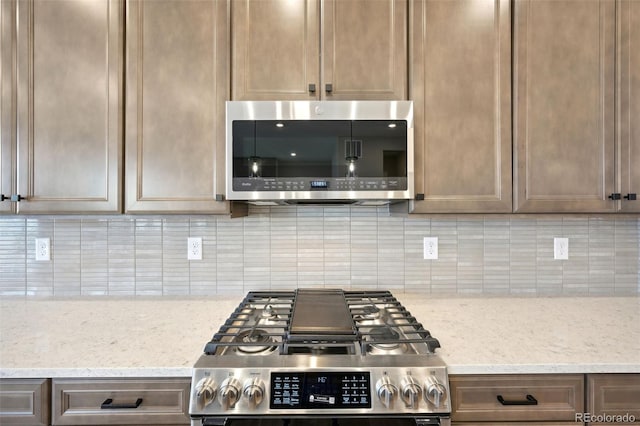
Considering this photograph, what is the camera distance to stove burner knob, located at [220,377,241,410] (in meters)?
0.94

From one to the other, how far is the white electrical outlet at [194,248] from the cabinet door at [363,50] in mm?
955

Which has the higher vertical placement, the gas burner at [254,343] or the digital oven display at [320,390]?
the gas burner at [254,343]

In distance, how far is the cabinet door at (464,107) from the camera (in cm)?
143

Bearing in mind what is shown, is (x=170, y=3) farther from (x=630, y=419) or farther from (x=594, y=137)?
(x=630, y=419)

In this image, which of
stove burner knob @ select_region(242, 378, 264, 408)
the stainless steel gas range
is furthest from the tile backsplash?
stove burner knob @ select_region(242, 378, 264, 408)

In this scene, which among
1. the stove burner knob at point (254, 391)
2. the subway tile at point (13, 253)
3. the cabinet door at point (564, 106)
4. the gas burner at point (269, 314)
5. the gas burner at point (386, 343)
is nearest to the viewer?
the stove burner knob at point (254, 391)

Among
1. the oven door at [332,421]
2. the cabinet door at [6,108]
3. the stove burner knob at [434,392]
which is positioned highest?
the cabinet door at [6,108]

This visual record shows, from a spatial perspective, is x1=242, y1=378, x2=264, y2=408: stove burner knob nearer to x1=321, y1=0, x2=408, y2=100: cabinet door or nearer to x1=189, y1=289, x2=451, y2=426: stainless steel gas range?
x1=189, y1=289, x2=451, y2=426: stainless steel gas range

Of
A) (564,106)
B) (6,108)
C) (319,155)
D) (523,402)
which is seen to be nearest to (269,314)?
(319,155)

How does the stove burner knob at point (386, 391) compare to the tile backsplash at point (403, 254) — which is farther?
the tile backsplash at point (403, 254)

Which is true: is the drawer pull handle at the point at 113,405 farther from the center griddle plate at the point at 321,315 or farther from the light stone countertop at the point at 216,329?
the center griddle plate at the point at 321,315

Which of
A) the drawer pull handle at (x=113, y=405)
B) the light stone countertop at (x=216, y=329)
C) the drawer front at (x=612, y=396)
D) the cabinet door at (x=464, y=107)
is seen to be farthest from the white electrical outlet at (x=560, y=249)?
the drawer pull handle at (x=113, y=405)

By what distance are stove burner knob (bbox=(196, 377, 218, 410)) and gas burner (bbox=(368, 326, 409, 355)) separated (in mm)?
466

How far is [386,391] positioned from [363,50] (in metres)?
1.24
